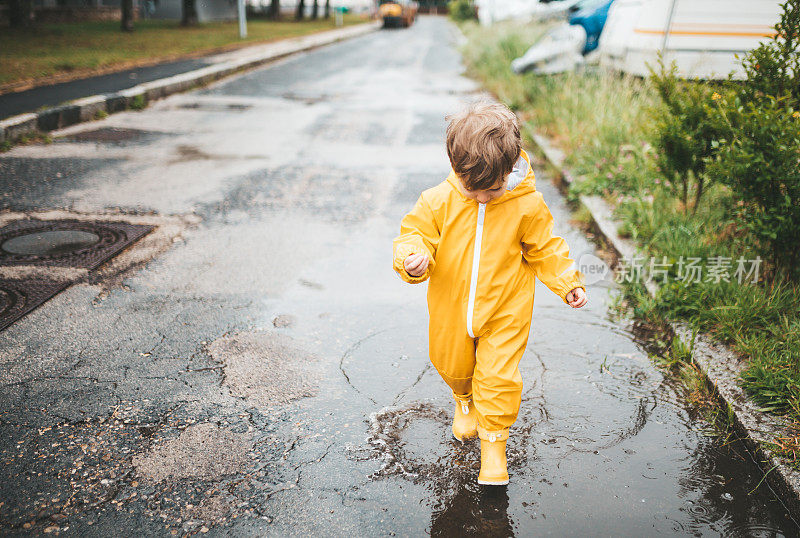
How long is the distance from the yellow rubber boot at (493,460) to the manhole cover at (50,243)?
11.1ft

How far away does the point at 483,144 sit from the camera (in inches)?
81.2

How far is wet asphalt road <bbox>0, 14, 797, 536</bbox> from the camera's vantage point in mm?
2219

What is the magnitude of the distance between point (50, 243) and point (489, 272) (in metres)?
3.57

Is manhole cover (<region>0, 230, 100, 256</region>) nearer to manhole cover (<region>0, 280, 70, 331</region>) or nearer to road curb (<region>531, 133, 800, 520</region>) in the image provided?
manhole cover (<region>0, 280, 70, 331</region>)

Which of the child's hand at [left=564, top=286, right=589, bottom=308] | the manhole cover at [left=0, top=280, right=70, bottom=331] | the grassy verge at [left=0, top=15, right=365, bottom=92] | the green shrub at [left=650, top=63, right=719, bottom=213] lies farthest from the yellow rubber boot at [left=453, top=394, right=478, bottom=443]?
the grassy verge at [left=0, top=15, right=365, bottom=92]

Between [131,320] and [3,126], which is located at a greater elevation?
[3,126]

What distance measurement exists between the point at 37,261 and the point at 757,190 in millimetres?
4380

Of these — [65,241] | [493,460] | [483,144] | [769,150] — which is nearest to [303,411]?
[493,460]

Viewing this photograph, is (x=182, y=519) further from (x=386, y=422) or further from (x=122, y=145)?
(x=122, y=145)

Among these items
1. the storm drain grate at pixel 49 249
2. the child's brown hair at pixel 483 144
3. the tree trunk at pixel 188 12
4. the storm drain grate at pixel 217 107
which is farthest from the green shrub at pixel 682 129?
the tree trunk at pixel 188 12

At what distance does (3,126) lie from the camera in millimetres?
7094

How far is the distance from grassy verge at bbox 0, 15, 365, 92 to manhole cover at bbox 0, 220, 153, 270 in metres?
6.39

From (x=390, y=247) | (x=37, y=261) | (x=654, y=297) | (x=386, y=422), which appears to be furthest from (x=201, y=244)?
(x=654, y=297)

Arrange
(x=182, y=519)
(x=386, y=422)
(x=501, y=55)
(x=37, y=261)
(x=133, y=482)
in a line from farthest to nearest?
(x=501, y=55), (x=37, y=261), (x=386, y=422), (x=133, y=482), (x=182, y=519)
